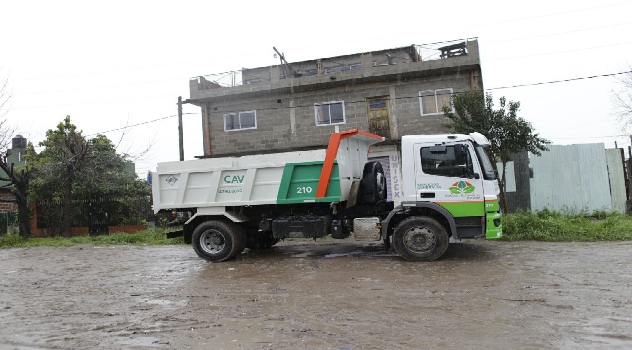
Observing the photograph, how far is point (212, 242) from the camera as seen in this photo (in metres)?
9.95

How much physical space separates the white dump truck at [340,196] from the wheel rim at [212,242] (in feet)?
0.07

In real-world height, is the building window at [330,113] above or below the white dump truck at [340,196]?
above

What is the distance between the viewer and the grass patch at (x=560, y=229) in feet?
35.5

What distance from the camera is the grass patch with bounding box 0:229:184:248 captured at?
1567cm

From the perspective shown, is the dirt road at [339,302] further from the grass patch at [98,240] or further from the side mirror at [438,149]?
the grass patch at [98,240]

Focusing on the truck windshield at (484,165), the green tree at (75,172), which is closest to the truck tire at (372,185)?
the truck windshield at (484,165)

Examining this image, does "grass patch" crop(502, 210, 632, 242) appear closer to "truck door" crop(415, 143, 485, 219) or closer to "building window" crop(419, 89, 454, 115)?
"truck door" crop(415, 143, 485, 219)

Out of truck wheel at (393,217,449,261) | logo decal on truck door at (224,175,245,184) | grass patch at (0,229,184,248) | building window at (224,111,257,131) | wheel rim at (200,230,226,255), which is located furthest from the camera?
building window at (224,111,257,131)

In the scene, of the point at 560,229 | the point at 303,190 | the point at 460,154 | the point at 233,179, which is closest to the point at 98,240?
the point at 233,179

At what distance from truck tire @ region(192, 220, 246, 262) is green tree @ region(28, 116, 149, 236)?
1049 centimetres

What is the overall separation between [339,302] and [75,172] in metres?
15.9

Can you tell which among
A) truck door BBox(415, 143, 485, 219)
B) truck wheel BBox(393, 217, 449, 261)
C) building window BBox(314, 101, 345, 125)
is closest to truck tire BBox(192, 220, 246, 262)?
truck wheel BBox(393, 217, 449, 261)

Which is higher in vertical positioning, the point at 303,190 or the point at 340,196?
the point at 303,190

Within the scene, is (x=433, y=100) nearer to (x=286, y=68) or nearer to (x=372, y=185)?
(x=286, y=68)
